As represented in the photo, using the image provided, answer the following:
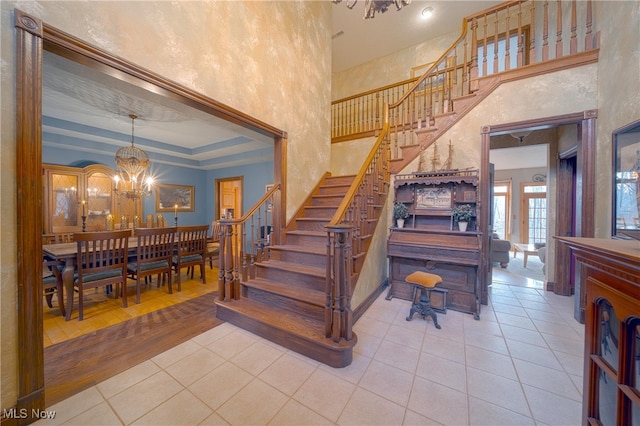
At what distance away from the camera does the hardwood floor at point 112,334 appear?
5.89ft

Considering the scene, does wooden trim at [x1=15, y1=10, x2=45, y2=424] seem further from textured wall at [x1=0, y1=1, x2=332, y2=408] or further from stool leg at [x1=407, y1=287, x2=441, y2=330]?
stool leg at [x1=407, y1=287, x2=441, y2=330]

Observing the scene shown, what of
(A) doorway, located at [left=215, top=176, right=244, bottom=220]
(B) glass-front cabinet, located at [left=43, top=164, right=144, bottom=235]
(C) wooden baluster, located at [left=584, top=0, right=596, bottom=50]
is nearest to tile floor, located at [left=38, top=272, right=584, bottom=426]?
(C) wooden baluster, located at [left=584, top=0, right=596, bottom=50]

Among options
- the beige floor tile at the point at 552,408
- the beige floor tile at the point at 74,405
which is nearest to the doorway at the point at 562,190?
the beige floor tile at the point at 552,408

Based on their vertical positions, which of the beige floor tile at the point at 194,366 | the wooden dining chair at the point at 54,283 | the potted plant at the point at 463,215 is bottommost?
the beige floor tile at the point at 194,366

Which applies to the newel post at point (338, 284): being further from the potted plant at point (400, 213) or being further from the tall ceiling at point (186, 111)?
the tall ceiling at point (186, 111)

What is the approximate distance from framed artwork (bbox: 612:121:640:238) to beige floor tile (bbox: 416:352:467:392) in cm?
183

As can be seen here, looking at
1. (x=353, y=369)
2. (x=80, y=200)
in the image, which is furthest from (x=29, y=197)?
(x=80, y=200)

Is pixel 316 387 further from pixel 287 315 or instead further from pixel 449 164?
pixel 449 164

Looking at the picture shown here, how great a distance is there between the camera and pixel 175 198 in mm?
6922

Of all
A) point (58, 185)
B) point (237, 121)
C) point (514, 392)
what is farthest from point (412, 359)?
point (58, 185)

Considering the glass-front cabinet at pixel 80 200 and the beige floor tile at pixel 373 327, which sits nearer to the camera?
the beige floor tile at pixel 373 327

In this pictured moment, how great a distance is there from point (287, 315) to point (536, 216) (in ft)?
31.8

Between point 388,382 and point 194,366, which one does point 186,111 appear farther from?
point 388,382

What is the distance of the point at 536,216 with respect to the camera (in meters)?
7.96
